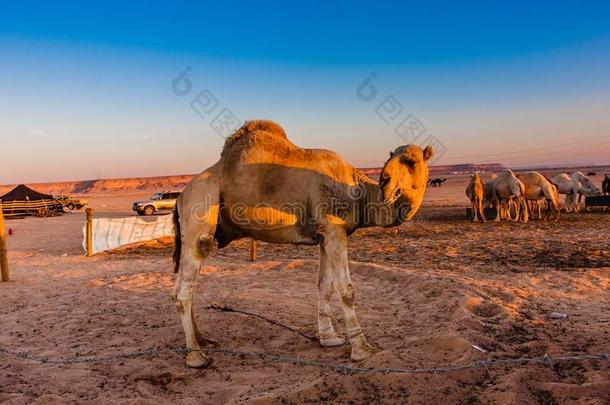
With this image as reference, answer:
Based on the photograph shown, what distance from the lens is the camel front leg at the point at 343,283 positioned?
502 cm

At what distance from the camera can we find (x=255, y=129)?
5.76 metres

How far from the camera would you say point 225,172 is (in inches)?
211

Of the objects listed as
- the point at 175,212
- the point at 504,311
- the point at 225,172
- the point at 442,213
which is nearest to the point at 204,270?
the point at 175,212

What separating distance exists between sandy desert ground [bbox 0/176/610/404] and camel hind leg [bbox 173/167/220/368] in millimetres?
496

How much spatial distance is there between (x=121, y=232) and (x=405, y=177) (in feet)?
45.3

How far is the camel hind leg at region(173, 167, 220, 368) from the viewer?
17.3ft

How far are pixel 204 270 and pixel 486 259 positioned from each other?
785cm

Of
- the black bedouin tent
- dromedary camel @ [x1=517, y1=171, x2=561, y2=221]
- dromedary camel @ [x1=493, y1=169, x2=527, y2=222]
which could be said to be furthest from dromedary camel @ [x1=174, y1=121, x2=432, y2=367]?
the black bedouin tent

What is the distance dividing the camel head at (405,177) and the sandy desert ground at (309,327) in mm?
1702

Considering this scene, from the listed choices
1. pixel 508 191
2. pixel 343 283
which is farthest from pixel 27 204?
pixel 343 283

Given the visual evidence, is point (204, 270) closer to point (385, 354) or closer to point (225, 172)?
point (225, 172)

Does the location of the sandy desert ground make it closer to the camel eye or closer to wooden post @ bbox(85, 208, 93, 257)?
wooden post @ bbox(85, 208, 93, 257)

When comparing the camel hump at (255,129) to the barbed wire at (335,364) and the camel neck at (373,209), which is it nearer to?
the camel neck at (373,209)

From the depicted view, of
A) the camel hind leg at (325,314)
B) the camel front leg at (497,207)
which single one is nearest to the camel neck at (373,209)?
the camel hind leg at (325,314)
